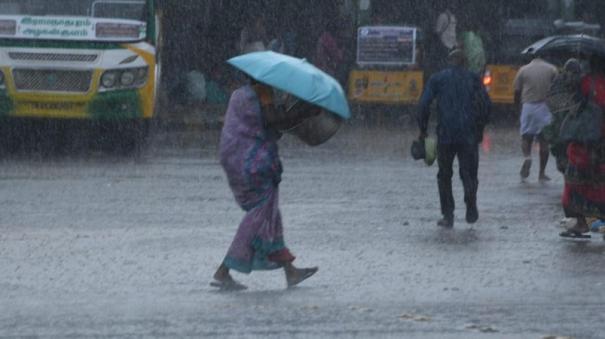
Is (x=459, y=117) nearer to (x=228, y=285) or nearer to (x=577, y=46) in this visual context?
(x=577, y=46)

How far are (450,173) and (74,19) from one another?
25.7 feet

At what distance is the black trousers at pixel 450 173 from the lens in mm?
14375

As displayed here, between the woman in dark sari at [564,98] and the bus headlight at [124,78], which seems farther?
the bus headlight at [124,78]

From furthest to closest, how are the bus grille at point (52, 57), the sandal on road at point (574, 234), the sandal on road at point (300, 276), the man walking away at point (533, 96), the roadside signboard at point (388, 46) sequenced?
1. the roadside signboard at point (388, 46)
2. the bus grille at point (52, 57)
3. the man walking away at point (533, 96)
4. the sandal on road at point (574, 234)
5. the sandal on road at point (300, 276)

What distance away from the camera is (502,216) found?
15203 millimetres

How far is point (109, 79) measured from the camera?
2092 centimetres

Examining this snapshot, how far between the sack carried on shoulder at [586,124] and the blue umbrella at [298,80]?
3139mm

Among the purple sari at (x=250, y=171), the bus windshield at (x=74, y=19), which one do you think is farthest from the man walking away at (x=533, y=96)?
the purple sari at (x=250, y=171)

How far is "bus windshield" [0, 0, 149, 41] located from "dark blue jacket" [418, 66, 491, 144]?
7.42 m

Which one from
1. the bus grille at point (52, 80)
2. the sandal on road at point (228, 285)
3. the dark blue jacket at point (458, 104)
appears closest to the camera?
the sandal on road at point (228, 285)

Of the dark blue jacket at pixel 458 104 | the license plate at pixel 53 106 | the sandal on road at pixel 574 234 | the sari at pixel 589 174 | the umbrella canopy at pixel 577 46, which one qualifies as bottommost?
the license plate at pixel 53 106

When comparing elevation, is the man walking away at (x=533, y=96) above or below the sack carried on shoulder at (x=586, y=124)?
below

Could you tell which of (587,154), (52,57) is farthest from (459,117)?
(52,57)

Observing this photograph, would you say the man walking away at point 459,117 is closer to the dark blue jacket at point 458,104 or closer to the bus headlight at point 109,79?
the dark blue jacket at point 458,104
